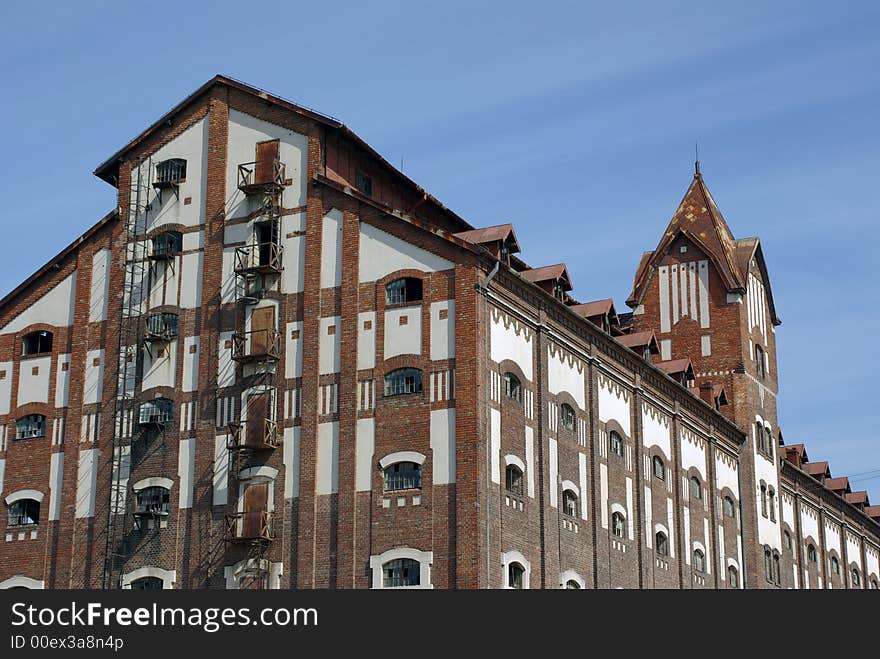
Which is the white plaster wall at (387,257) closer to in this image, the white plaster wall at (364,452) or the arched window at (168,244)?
the white plaster wall at (364,452)

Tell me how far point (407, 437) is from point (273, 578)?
20.7 ft

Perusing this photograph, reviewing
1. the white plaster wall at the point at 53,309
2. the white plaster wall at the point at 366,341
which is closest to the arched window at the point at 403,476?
the white plaster wall at the point at 366,341

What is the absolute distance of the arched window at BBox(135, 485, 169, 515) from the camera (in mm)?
50625

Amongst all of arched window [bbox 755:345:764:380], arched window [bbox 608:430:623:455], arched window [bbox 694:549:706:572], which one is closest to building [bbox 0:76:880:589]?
arched window [bbox 608:430:623:455]

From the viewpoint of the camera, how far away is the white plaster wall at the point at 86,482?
2047 inches

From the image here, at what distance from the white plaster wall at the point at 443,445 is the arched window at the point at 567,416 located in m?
7.00

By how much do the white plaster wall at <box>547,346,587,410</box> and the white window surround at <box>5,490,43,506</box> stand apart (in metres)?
18.4

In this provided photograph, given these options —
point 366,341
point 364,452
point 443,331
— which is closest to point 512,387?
point 443,331

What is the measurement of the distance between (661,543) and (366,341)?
59.5 ft

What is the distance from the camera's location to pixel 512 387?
50188 millimetres

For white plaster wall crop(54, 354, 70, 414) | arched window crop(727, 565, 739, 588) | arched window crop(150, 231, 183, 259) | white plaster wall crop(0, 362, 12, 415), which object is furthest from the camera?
arched window crop(727, 565, 739, 588)

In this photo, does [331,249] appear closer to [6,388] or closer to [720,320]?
[6,388]

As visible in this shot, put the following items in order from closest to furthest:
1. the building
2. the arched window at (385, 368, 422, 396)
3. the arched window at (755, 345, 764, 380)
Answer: the building, the arched window at (385, 368, 422, 396), the arched window at (755, 345, 764, 380)

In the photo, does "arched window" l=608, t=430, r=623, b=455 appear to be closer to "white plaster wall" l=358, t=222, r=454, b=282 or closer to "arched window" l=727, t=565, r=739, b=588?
"white plaster wall" l=358, t=222, r=454, b=282
